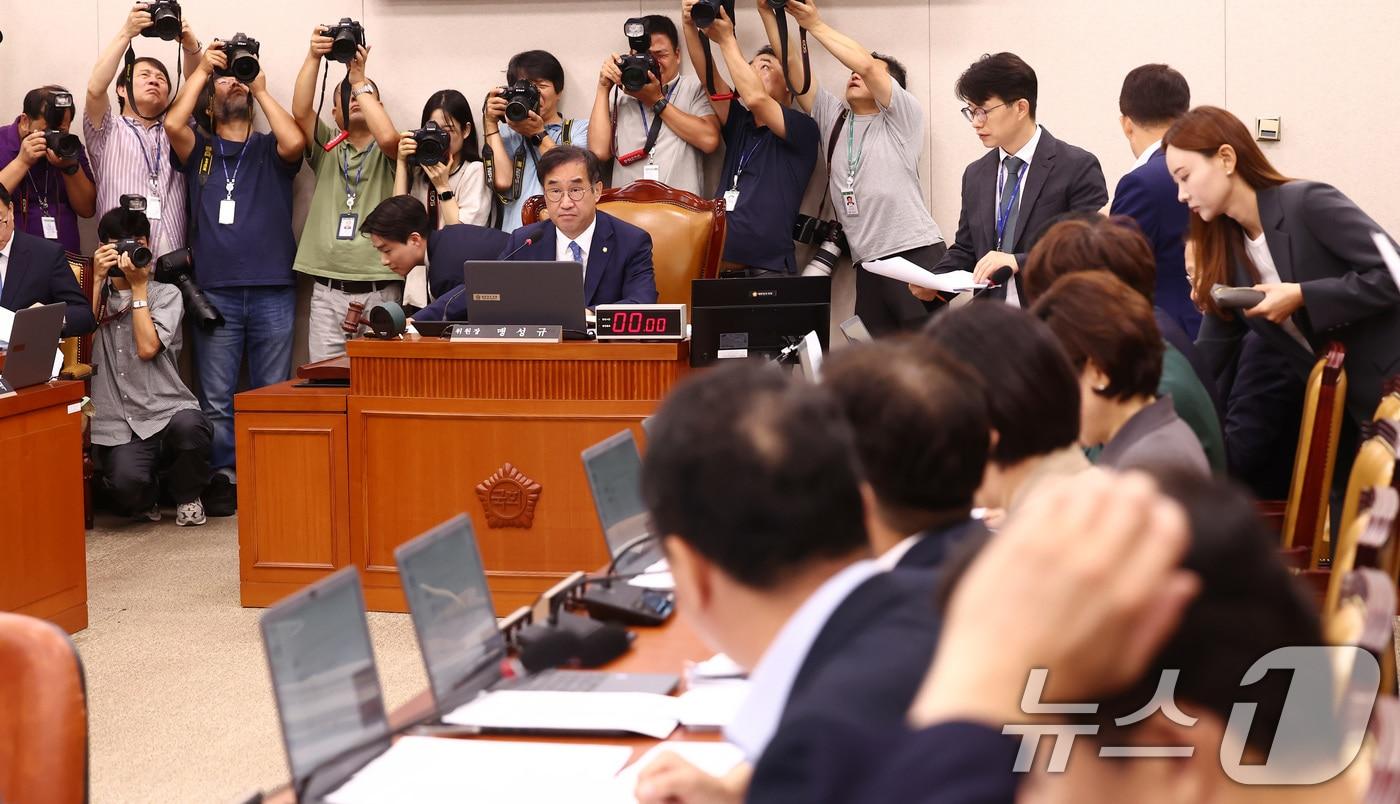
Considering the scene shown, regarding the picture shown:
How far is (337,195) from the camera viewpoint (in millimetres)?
6113

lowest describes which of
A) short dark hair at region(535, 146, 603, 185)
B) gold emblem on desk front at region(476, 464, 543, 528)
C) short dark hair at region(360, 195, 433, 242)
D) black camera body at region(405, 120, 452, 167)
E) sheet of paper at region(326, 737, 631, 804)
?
gold emblem on desk front at region(476, 464, 543, 528)

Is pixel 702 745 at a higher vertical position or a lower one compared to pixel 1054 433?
lower

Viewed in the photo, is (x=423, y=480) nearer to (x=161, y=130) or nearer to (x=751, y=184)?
(x=751, y=184)

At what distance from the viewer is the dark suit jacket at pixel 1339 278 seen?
3117mm

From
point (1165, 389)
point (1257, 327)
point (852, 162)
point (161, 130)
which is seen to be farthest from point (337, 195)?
point (1165, 389)

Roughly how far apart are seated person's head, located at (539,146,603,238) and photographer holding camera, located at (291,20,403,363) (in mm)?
1576

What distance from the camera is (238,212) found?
6.10 m

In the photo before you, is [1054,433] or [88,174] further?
[88,174]

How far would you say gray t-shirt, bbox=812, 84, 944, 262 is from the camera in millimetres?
5613

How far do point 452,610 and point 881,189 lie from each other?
13.5 ft

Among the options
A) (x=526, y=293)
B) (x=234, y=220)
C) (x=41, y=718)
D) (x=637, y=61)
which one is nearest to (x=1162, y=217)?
(x=526, y=293)

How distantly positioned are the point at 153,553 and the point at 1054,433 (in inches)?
171

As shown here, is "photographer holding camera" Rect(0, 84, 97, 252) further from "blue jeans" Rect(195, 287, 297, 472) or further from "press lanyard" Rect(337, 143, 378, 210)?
"press lanyard" Rect(337, 143, 378, 210)

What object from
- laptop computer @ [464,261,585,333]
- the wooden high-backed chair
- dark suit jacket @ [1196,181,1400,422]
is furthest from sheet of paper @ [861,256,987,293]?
the wooden high-backed chair
